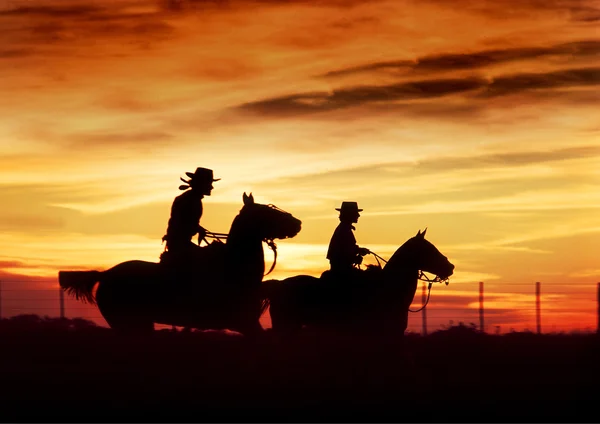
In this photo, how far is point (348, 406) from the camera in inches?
425

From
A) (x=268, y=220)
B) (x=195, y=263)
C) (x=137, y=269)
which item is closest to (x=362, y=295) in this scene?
(x=268, y=220)

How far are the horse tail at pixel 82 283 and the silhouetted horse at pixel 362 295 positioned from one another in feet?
7.43

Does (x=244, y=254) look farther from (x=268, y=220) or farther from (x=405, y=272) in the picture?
(x=405, y=272)

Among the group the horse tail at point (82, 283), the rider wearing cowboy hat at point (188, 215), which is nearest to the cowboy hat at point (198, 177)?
the rider wearing cowboy hat at point (188, 215)

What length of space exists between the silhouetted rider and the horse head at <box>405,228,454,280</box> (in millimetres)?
790

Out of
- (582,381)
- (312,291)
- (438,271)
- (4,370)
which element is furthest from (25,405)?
(582,381)

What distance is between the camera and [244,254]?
1280 cm

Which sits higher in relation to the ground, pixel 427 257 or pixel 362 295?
pixel 427 257

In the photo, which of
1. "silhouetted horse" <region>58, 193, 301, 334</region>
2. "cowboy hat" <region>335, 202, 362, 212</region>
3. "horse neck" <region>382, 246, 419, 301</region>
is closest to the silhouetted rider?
"cowboy hat" <region>335, 202, 362, 212</region>

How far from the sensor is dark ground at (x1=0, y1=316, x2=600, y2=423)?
1038 cm

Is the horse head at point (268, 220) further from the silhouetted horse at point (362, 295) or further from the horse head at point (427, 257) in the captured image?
the horse head at point (427, 257)

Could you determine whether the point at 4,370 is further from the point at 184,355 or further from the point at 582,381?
the point at 582,381

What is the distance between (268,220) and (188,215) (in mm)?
1007

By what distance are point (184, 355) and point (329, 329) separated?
2.07 metres
